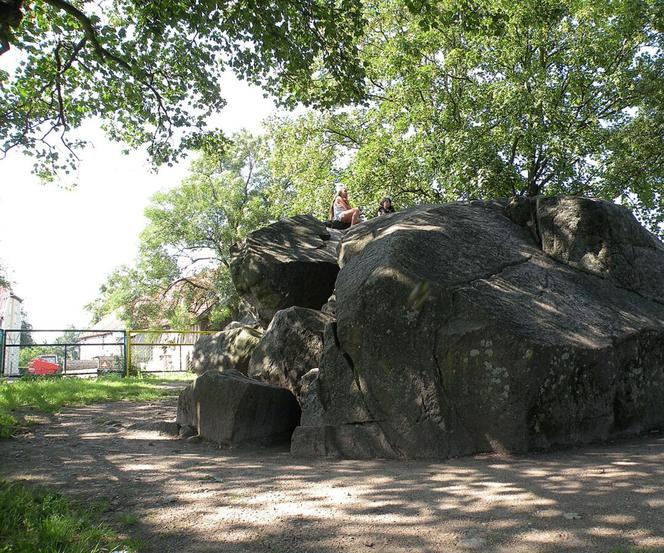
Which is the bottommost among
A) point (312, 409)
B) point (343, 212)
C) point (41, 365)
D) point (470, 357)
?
point (312, 409)

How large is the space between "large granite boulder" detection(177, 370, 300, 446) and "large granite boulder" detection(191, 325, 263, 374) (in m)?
2.81

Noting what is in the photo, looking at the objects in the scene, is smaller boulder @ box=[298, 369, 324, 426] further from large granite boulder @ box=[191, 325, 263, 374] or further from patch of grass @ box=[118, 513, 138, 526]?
large granite boulder @ box=[191, 325, 263, 374]

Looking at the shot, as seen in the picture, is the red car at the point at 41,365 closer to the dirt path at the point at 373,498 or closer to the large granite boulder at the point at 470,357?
the dirt path at the point at 373,498

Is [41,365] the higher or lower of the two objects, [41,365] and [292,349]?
the lower

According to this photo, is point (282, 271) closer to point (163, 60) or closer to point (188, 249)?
point (163, 60)

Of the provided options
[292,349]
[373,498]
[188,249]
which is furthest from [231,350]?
[188,249]

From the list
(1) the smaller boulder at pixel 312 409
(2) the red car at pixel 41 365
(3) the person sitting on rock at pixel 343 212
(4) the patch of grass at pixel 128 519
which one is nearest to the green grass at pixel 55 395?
(1) the smaller boulder at pixel 312 409

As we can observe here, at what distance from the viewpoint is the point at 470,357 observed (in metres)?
5.59

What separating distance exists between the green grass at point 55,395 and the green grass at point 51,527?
3.68 m

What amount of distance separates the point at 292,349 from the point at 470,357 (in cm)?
308

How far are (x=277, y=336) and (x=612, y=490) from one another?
5.03 meters

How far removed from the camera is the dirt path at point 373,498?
334 cm

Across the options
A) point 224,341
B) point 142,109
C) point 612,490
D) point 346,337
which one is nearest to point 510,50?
point 142,109

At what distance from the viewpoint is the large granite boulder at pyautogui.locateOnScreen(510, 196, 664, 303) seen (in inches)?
282
